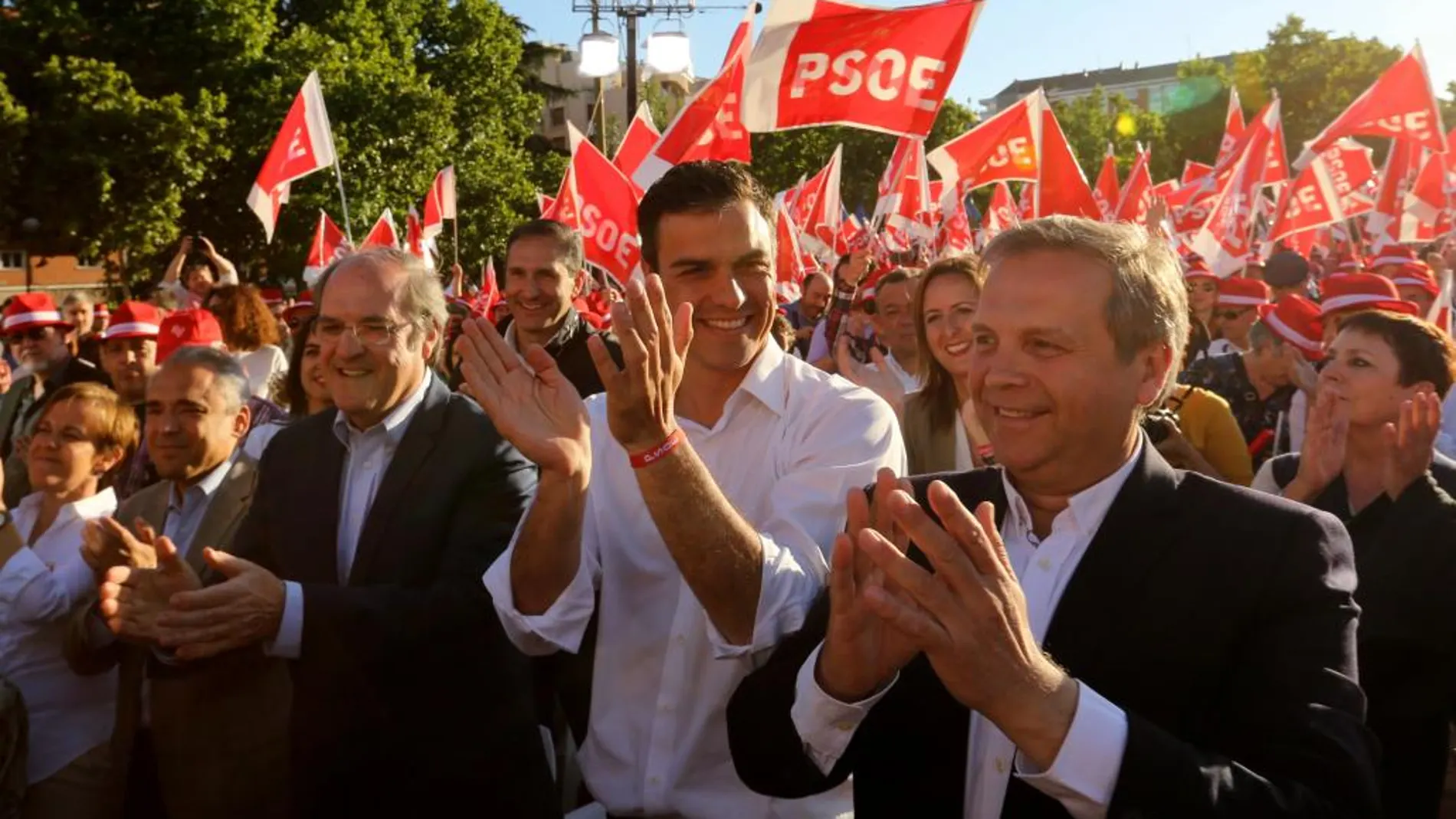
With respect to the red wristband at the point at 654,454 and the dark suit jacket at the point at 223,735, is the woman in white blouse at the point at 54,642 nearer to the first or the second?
the dark suit jacket at the point at 223,735

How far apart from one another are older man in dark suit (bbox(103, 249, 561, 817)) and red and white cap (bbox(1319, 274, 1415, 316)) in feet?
12.4

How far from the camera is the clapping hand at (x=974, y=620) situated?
1641 mm

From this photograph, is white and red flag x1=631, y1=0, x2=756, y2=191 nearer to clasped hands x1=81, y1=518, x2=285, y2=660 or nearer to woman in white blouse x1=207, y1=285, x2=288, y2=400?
woman in white blouse x1=207, y1=285, x2=288, y2=400

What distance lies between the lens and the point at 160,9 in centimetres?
2678

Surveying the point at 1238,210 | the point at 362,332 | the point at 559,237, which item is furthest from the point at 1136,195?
the point at 362,332

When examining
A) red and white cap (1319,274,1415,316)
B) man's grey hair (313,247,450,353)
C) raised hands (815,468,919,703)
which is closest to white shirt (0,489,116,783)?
man's grey hair (313,247,450,353)

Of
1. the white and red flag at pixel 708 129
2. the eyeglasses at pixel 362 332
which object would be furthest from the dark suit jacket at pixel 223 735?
the white and red flag at pixel 708 129

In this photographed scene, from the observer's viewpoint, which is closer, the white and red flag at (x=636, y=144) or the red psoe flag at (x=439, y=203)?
the white and red flag at (x=636, y=144)

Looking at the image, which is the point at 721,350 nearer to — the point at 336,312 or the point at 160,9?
the point at 336,312

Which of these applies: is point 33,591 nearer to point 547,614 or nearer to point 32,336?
point 547,614

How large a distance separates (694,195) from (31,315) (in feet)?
19.1

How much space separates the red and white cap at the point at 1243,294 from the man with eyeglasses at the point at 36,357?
6.61 m

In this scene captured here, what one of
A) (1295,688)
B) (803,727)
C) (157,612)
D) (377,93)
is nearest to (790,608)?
(803,727)

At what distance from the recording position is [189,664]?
3182 millimetres
